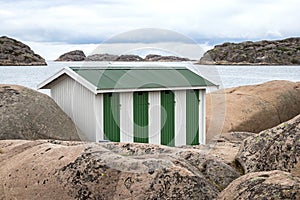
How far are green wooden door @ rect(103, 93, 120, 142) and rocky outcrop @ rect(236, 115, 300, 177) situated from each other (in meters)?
7.65

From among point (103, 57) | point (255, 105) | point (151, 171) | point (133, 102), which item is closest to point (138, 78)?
point (133, 102)

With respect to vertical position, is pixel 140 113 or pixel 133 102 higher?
pixel 133 102

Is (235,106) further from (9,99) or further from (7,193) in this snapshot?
(7,193)

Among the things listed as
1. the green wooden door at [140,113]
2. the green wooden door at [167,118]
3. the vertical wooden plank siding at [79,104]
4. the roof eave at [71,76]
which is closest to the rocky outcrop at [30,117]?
the vertical wooden plank siding at [79,104]

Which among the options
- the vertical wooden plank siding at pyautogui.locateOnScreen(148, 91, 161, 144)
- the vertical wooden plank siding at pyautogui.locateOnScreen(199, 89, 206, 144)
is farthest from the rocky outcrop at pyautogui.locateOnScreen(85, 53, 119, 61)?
the vertical wooden plank siding at pyautogui.locateOnScreen(199, 89, 206, 144)

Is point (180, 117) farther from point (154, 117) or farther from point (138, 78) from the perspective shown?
point (138, 78)

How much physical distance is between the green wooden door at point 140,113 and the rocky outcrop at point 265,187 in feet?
31.9

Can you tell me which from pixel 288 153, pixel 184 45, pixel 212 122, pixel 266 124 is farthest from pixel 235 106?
pixel 288 153

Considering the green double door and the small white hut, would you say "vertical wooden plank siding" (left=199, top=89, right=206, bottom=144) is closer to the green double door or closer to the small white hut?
the small white hut

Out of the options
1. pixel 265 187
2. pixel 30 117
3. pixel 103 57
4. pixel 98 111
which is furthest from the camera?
pixel 98 111

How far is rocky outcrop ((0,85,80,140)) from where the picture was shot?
1365 centimetres

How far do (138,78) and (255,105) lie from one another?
7544 mm

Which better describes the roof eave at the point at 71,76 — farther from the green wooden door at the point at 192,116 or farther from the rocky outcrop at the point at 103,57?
the green wooden door at the point at 192,116

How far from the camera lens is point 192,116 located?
17312 mm
